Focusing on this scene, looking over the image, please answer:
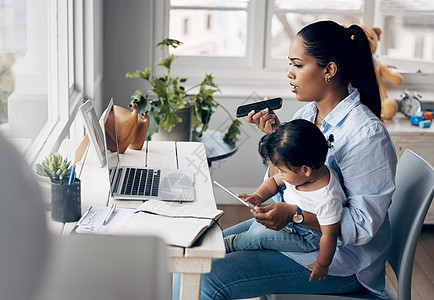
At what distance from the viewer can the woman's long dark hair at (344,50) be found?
4.98 feet

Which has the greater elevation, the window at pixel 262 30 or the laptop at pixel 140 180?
the window at pixel 262 30

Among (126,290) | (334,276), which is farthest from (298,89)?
(126,290)

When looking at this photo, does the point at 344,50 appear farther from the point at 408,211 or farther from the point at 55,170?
the point at 55,170

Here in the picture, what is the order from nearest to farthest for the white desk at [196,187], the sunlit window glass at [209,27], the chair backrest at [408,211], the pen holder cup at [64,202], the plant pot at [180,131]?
the white desk at [196,187]
the pen holder cup at [64,202]
the chair backrest at [408,211]
the plant pot at [180,131]
the sunlit window glass at [209,27]

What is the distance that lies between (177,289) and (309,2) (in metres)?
2.68

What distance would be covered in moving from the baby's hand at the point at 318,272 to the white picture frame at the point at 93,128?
28.8 inches

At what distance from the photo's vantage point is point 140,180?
5.53ft

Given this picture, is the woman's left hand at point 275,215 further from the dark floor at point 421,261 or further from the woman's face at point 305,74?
the dark floor at point 421,261

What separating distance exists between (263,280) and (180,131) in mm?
1148

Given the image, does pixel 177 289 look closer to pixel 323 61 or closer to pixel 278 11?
pixel 323 61

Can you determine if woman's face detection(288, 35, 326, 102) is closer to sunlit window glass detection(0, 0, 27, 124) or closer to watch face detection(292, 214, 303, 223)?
watch face detection(292, 214, 303, 223)

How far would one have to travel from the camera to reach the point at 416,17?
12.4ft

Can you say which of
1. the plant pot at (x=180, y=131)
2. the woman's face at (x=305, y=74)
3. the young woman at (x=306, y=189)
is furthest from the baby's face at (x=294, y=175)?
the plant pot at (x=180, y=131)

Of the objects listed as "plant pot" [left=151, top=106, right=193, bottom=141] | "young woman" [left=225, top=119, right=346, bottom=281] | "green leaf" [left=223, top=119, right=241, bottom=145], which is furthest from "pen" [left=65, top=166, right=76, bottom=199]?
"green leaf" [left=223, top=119, right=241, bottom=145]
